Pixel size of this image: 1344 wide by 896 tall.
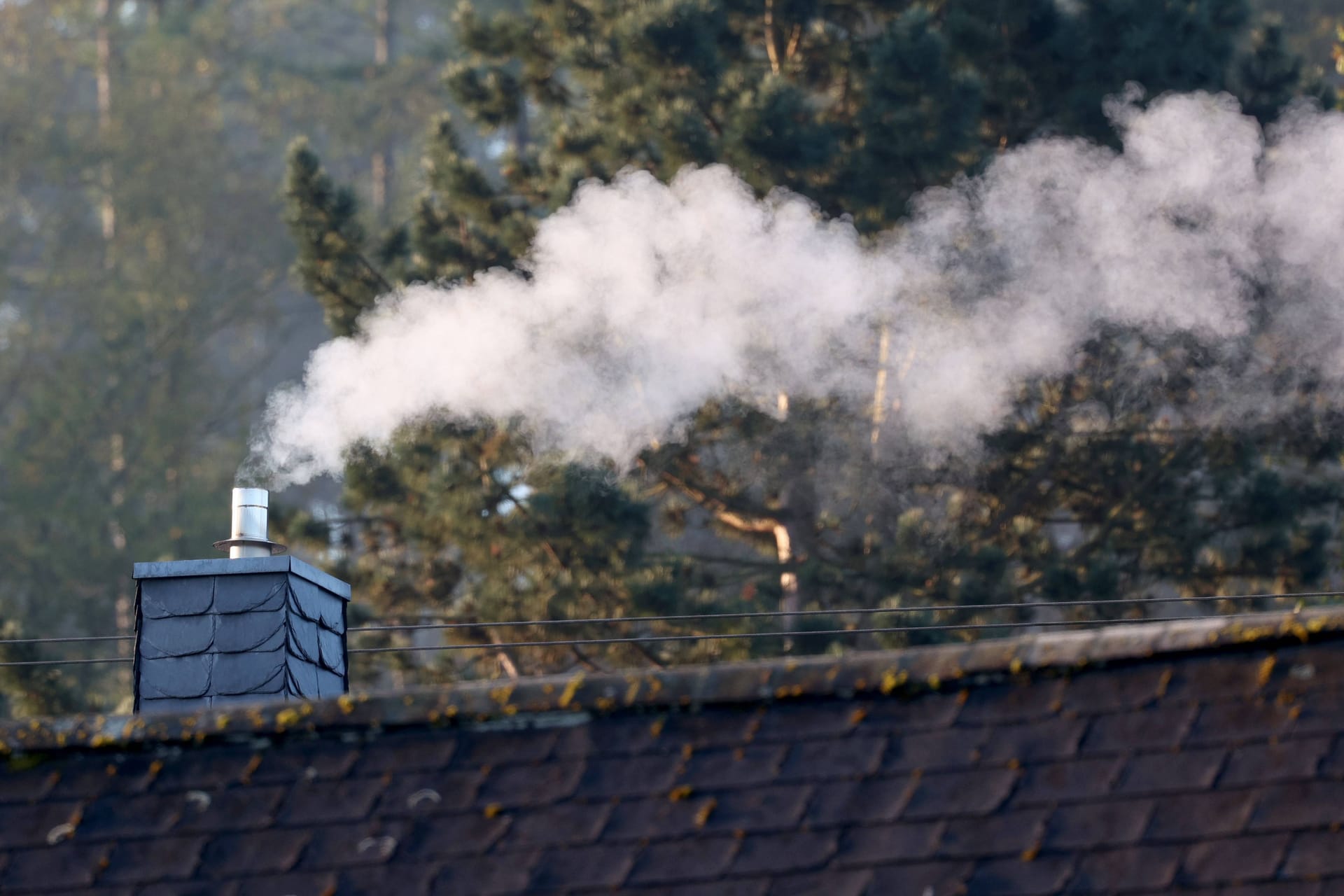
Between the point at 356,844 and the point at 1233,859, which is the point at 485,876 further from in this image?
the point at 1233,859

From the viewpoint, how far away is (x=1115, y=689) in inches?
138

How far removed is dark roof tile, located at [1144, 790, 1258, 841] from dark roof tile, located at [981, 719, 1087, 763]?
22 cm

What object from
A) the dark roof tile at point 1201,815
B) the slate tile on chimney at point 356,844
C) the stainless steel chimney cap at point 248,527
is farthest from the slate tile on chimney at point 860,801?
the stainless steel chimney cap at point 248,527

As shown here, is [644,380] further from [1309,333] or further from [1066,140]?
[1309,333]

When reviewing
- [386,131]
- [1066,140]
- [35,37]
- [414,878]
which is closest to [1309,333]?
[1066,140]

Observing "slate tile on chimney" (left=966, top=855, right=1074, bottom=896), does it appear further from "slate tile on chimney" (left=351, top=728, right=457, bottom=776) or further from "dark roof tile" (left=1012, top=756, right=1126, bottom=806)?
"slate tile on chimney" (left=351, top=728, right=457, bottom=776)

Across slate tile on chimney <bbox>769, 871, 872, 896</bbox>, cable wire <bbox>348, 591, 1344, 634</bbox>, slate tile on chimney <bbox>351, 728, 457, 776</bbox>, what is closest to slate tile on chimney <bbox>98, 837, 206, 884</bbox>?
slate tile on chimney <bbox>351, 728, 457, 776</bbox>

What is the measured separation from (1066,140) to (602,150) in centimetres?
397

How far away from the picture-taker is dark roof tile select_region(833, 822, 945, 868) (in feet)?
10.8

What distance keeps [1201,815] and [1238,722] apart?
243 mm

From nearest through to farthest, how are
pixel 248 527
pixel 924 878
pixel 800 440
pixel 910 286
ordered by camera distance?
pixel 924 878
pixel 248 527
pixel 910 286
pixel 800 440

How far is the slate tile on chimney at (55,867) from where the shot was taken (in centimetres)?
351

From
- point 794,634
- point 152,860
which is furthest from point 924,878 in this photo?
point 794,634

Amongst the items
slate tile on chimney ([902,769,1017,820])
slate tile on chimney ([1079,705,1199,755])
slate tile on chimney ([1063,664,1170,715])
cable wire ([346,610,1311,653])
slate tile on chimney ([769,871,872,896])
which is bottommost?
cable wire ([346,610,1311,653])
